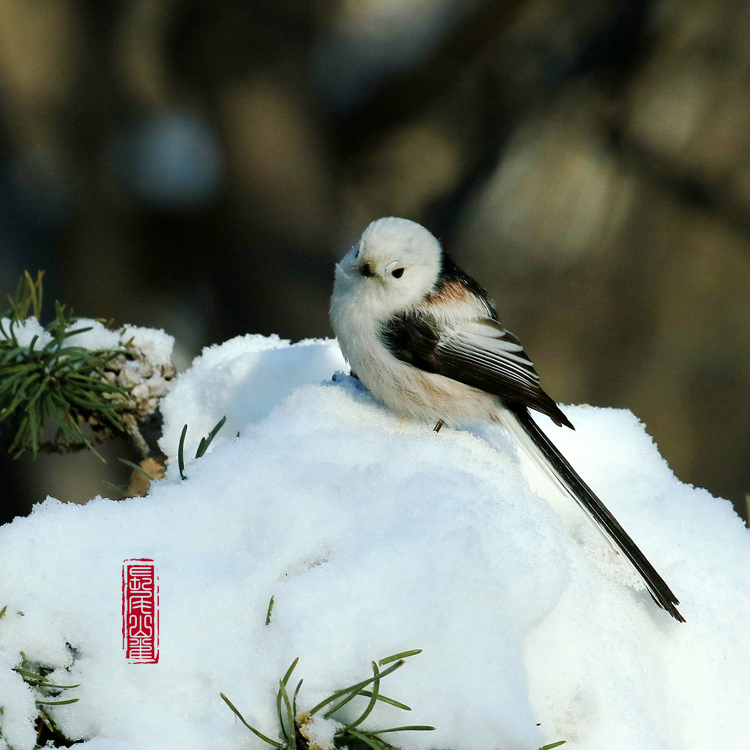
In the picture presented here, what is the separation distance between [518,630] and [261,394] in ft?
2.27

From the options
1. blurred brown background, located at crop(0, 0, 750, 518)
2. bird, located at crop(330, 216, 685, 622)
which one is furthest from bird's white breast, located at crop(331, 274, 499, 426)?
blurred brown background, located at crop(0, 0, 750, 518)

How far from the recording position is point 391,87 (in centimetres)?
165

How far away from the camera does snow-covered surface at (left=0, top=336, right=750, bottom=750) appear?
52 centimetres

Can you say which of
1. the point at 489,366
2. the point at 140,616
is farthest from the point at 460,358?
the point at 140,616

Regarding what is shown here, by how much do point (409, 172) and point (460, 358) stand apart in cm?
95

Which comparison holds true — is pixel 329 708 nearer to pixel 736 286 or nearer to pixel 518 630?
pixel 518 630

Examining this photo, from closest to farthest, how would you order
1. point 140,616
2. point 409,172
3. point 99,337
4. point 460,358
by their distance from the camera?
point 140,616, point 460,358, point 99,337, point 409,172

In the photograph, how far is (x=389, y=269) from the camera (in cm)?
98

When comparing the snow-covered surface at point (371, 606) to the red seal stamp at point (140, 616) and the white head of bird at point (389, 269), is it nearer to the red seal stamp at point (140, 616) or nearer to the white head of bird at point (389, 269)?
the red seal stamp at point (140, 616)

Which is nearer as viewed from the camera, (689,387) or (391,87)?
(391,87)

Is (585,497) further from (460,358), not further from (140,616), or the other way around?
(140,616)

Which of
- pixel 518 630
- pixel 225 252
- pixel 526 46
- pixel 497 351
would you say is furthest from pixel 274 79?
pixel 518 630

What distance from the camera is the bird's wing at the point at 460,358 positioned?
97 cm

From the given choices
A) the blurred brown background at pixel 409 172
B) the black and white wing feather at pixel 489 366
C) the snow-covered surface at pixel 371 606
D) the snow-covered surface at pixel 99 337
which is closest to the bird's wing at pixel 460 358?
the black and white wing feather at pixel 489 366
